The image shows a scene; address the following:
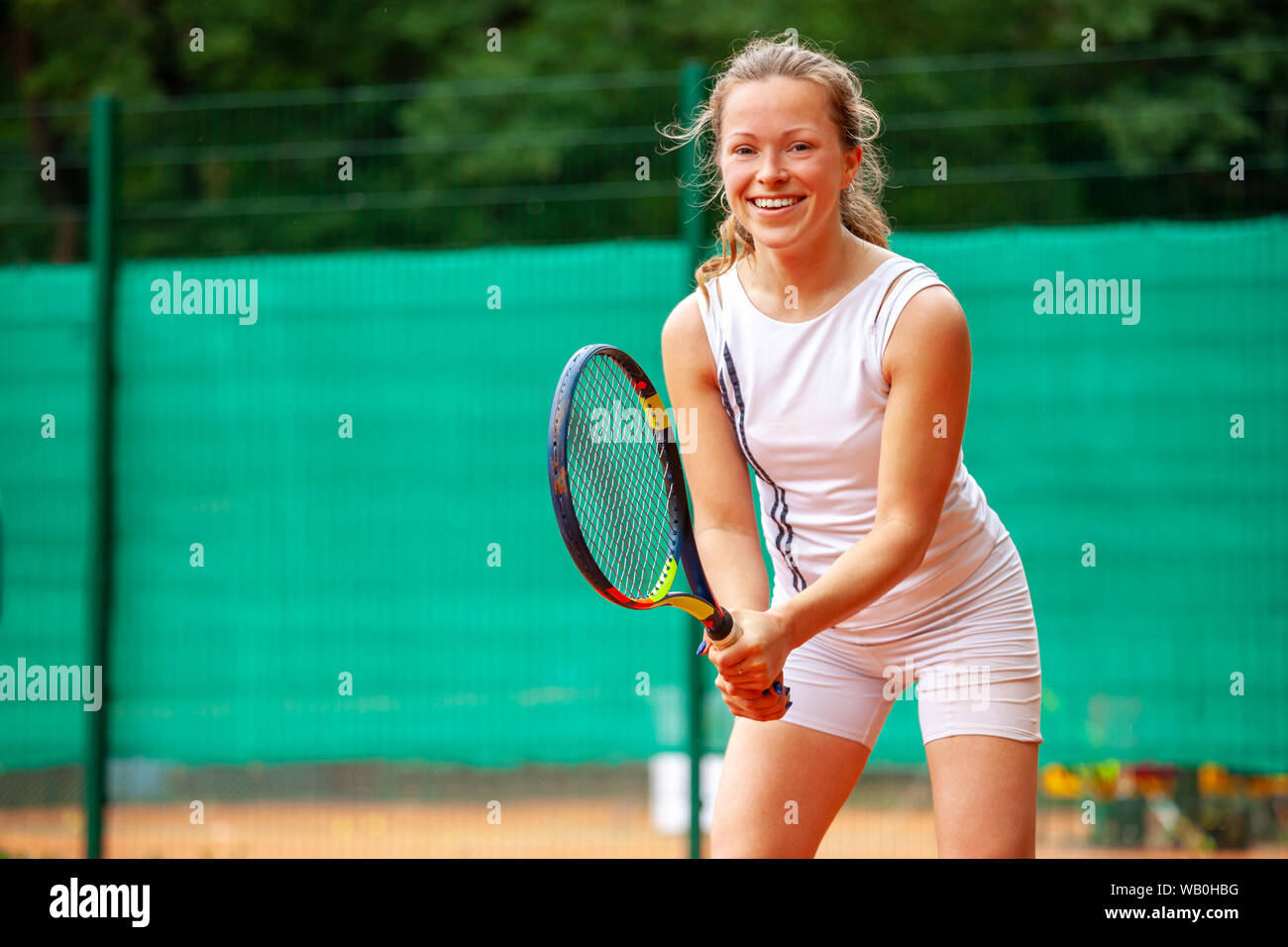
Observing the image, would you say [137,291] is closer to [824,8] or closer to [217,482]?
[217,482]

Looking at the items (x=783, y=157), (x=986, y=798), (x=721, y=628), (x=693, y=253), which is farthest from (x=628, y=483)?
(x=693, y=253)

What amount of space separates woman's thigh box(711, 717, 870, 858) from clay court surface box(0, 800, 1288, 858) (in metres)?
2.72

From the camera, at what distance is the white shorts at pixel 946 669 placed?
2.94 m

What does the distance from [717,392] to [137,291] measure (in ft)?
12.5

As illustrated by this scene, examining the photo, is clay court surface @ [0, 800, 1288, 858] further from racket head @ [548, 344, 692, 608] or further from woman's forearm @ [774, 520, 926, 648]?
woman's forearm @ [774, 520, 926, 648]

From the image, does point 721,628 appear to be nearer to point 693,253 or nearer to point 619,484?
point 619,484

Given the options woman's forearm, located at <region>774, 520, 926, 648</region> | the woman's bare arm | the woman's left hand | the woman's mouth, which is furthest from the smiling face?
the woman's left hand

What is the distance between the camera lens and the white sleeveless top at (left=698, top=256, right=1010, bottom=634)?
9.44 ft

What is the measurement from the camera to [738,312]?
118 inches

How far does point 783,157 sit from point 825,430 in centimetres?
54

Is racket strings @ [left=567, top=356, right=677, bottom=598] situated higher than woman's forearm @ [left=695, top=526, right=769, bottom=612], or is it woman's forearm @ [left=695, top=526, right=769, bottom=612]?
racket strings @ [left=567, top=356, right=677, bottom=598]

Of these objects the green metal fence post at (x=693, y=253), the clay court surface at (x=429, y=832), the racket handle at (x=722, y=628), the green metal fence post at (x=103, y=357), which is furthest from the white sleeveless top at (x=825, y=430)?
the green metal fence post at (x=103, y=357)

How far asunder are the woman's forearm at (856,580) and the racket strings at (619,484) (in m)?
0.49
